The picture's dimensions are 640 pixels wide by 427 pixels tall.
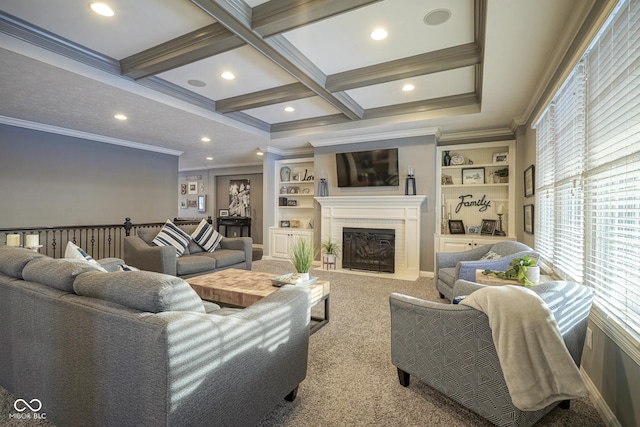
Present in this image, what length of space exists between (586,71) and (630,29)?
2.26ft

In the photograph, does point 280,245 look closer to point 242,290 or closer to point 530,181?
point 242,290

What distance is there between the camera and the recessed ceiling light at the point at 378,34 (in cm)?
269

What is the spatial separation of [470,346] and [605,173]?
1.31 m

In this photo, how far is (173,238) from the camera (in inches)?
178

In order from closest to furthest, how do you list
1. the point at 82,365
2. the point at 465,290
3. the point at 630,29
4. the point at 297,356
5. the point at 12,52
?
the point at 82,365 → the point at 630,29 → the point at 297,356 → the point at 465,290 → the point at 12,52

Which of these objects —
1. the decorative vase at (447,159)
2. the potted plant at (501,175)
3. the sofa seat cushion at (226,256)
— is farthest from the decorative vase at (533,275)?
the sofa seat cushion at (226,256)

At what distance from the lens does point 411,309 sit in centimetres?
179

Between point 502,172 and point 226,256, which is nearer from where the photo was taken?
point 226,256

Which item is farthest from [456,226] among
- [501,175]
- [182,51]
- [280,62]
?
[182,51]

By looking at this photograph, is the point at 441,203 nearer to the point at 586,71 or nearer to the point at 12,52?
the point at 586,71

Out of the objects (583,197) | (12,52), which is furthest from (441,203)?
(12,52)

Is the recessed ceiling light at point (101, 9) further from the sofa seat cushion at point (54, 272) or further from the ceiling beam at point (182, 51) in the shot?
the sofa seat cushion at point (54, 272)

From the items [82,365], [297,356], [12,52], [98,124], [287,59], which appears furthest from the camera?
[98,124]

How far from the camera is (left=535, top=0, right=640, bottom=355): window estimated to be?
1.48 meters
